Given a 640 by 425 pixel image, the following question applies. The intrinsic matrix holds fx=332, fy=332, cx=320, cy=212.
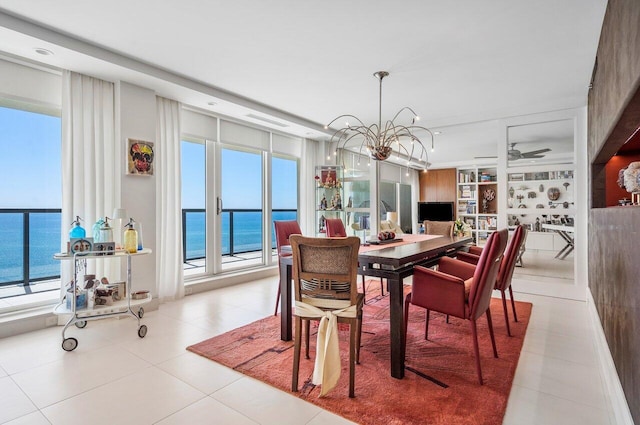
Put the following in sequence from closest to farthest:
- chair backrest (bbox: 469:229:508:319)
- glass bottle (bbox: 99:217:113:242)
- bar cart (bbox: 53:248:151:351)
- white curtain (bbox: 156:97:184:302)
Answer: chair backrest (bbox: 469:229:508:319), bar cart (bbox: 53:248:151:351), glass bottle (bbox: 99:217:113:242), white curtain (bbox: 156:97:184:302)

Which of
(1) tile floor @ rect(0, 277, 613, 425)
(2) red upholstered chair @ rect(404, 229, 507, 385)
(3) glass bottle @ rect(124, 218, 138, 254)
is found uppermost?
(3) glass bottle @ rect(124, 218, 138, 254)

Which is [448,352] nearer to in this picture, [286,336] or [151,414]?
[286,336]

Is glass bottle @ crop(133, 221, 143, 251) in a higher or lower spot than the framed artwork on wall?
lower

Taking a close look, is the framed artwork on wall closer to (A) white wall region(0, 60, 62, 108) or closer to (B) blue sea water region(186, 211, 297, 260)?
(A) white wall region(0, 60, 62, 108)

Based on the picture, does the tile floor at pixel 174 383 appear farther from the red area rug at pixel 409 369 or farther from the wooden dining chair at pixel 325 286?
the wooden dining chair at pixel 325 286

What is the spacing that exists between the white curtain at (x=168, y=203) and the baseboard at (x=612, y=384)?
13.4 feet

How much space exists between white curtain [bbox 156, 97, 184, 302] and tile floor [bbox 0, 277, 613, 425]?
898 millimetres

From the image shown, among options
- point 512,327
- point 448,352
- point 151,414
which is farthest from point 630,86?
point 151,414

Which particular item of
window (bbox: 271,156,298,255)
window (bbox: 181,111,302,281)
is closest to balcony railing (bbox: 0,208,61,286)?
window (bbox: 181,111,302,281)

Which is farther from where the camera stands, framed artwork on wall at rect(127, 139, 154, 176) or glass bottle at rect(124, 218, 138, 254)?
framed artwork on wall at rect(127, 139, 154, 176)

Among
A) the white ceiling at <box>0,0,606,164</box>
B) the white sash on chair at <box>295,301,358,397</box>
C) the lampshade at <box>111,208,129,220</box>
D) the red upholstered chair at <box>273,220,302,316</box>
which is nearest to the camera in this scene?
the white sash on chair at <box>295,301,358,397</box>

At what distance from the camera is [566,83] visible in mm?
3691

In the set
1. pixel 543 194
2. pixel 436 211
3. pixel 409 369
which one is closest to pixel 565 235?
pixel 543 194

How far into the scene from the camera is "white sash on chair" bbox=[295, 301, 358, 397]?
196 centimetres
